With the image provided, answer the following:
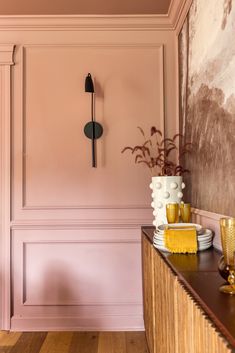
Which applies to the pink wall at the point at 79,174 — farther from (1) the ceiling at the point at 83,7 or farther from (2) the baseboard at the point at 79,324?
(1) the ceiling at the point at 83,7

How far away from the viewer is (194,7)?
2104 millimetres

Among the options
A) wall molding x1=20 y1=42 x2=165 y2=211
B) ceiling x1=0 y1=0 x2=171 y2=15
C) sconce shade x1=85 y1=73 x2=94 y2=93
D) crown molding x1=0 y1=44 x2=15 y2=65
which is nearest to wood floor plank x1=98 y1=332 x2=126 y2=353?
wall molding x1=20 y1=42 x2=165 y2=211

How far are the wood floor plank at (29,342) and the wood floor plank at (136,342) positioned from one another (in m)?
0.62

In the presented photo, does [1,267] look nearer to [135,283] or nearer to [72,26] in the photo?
[135,283]

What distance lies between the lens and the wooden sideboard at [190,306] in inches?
31.3

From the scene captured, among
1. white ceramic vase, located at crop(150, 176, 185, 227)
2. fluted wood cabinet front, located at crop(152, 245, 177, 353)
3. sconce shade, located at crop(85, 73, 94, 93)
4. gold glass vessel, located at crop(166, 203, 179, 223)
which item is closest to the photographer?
fluted wood cabinet front, located at crop(152, 245, 177, 353)

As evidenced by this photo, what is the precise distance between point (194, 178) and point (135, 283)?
Answer: 1.02 meters

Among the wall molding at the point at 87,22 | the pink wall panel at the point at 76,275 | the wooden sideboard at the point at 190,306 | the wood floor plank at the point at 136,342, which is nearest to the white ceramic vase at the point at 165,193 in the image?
the wooden sideboard at the point at 190,306

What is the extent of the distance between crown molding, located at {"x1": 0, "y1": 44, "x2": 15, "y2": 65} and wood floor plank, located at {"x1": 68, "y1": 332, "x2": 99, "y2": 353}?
2.16m

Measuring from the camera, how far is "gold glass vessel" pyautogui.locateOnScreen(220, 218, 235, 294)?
100 centimetres

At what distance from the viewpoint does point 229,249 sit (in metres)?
1.05

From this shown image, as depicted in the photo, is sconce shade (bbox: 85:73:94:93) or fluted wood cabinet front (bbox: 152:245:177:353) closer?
fluted wood cabinet front (bbox: 152:245:177:353)

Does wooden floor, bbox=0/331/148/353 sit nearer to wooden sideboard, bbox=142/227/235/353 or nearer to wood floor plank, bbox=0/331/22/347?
wood floor plank, bbox=0/331/22/347

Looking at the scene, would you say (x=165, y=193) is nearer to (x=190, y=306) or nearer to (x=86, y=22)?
(x=190, y=306)
